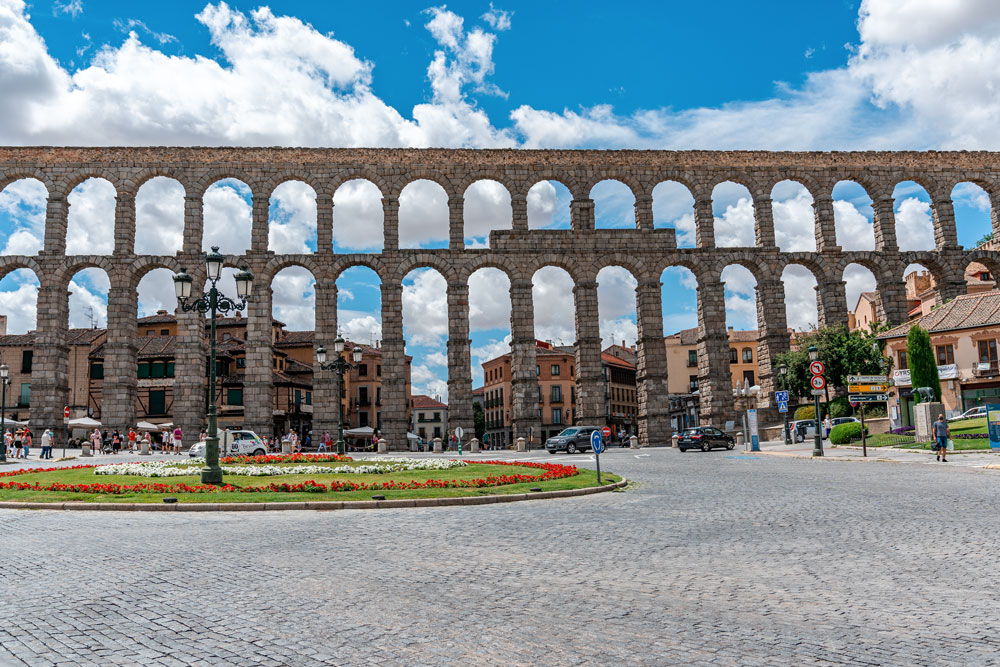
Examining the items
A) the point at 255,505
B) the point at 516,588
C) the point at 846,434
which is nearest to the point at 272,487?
the point at 255,505

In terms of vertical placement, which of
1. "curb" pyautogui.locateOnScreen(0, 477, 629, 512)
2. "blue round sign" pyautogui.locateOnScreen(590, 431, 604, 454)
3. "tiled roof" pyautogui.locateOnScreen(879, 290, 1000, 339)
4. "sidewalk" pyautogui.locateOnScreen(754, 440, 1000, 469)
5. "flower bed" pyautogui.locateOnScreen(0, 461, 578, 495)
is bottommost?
"sidewalk" pyautogui.locateOnScreen(754, 440, 1000, 469)

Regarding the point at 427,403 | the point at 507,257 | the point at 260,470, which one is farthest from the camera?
the point at 427,403

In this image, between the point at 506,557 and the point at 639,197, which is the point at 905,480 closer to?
the point at 506,557

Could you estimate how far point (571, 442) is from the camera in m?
43.5

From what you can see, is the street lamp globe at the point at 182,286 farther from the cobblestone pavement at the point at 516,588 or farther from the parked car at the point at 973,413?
the parked car at the point at 973,413

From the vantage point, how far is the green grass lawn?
16578 millimetres

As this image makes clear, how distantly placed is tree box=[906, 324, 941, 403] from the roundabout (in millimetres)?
23767

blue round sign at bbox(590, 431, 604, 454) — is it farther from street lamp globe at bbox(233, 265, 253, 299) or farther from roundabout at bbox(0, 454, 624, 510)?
street lamp globe at bbox(233, 265, 253, 299)

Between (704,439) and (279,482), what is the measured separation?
103 ft

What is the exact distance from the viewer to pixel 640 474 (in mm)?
24000

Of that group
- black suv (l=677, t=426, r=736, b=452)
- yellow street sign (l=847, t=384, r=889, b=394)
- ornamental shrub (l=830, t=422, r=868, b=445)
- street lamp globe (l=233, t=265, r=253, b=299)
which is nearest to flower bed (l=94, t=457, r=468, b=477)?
street lamp globe (l=233, t=265, r=253, b=299)

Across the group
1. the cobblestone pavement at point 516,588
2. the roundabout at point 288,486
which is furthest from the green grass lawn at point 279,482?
the cobblestone pavement at point 516,588

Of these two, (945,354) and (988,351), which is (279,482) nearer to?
(988,351)

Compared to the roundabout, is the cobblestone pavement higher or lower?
lower
